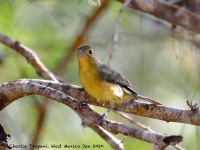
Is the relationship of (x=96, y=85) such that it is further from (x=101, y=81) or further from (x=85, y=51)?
(x=85, y=51)

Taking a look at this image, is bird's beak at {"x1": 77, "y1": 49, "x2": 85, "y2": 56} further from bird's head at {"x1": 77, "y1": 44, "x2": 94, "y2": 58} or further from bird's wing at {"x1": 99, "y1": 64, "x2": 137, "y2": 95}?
bird's wing at {"x1": 99, "y1": 64, "x2": 137, "y2": 95}

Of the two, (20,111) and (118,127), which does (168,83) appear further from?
(118,127)

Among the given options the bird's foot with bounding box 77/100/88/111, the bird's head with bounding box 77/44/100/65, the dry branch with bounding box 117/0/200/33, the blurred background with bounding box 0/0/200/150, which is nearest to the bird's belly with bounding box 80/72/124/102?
the bird's head with bounding box 77/44/100/65

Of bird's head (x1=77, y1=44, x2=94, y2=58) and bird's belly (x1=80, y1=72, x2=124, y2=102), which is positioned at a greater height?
bird's head (x1=77, y1=44, x2=94, y2=58)

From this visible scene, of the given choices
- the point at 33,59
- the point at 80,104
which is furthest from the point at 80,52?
the point at 80,104

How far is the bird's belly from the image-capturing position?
3.67 meters

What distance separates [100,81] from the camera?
3814 mm

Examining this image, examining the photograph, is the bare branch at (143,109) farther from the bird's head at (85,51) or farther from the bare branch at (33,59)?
the bare branch at (33,59)

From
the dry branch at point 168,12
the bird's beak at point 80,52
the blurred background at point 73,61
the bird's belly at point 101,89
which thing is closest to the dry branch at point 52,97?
the bird's belly at point 101,89

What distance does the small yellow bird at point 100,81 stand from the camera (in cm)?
370

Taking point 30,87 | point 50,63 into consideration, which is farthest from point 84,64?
point 50,63

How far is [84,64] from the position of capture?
3922mm

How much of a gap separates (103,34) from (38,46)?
924 mm

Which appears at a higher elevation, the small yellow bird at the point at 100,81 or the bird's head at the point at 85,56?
the bird's head at the point at 85,56
